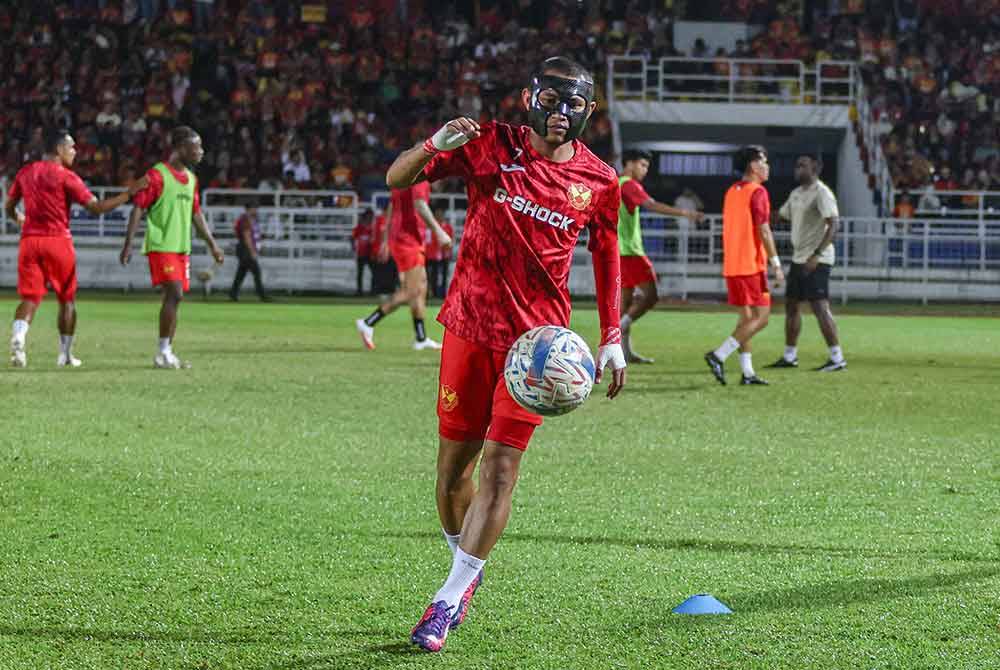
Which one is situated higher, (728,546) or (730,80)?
(730,80)

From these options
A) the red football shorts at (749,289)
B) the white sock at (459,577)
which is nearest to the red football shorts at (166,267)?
the red football shorts at (749,289)

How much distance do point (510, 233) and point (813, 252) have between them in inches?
439

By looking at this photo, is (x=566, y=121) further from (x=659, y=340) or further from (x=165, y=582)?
(x=659, y=340)

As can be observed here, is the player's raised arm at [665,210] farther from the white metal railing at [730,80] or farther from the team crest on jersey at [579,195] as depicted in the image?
the white metal railing at [730,80]

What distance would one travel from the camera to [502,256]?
5316 mm

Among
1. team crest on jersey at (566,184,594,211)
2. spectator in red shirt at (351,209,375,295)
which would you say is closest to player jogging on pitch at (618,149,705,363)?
team crest on jersey at (566,184,594,211)

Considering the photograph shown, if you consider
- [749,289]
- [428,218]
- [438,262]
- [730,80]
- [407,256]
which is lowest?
[438,262]

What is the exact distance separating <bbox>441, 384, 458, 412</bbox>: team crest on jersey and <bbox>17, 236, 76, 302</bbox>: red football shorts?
34.5 ft

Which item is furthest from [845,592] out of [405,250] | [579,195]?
[405,250]

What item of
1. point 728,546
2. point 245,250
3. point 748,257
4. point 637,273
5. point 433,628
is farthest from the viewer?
point 245,250

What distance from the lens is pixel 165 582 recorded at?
588cm

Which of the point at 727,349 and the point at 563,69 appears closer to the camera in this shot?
the point at 563,69

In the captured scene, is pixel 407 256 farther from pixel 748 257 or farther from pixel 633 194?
pixel 748 257

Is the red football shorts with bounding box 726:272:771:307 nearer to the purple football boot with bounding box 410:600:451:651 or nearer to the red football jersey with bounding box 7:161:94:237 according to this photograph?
the red football jersey with bounding box 7:161:94:237
